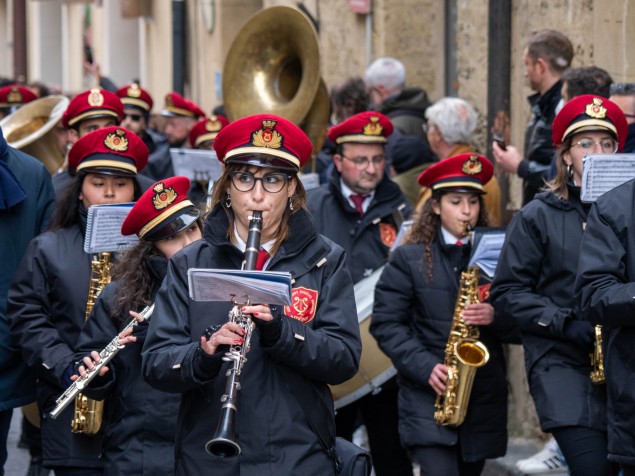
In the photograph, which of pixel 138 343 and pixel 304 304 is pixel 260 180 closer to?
pixel 304 304

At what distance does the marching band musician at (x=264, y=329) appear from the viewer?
4.47 meters

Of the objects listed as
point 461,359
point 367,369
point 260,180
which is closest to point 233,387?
point 260,180

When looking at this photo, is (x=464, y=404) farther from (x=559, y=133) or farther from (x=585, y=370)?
(x=559, y=133)

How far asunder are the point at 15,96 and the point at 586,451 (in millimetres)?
7231

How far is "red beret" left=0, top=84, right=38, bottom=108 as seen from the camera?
38.3 feet

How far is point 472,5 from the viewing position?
9555 millimetres

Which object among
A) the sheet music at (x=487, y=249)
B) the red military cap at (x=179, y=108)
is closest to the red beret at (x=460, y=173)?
the sheet music at (x=487, y=249)

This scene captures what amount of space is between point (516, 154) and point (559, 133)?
1582mm

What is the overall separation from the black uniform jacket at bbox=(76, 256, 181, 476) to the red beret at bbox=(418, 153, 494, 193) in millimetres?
1640

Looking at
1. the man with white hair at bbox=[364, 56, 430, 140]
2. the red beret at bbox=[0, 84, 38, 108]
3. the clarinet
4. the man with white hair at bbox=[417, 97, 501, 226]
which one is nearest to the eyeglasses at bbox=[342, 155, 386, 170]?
the man with white hair at bbox=[417, 97, 501, 226]

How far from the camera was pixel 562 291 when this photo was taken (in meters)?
5.96

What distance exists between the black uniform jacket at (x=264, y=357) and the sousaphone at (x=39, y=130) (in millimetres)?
4883

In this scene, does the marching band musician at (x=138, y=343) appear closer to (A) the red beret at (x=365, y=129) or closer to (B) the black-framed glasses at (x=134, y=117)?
(A) the red beret at (x=365, y=129)

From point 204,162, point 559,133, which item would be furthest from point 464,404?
point 204,162
